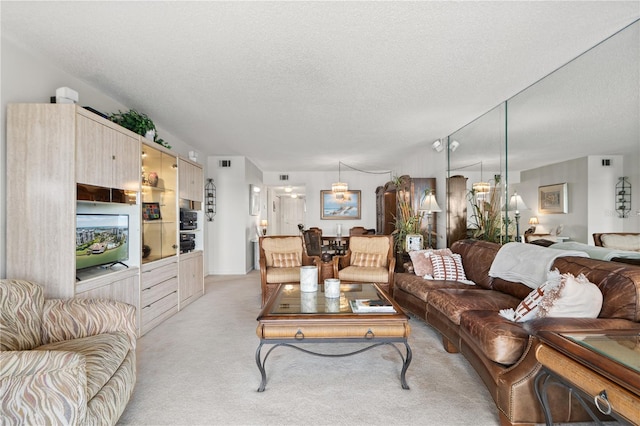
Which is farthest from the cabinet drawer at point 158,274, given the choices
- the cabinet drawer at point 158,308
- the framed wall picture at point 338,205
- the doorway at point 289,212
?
the doorway at point 289,212

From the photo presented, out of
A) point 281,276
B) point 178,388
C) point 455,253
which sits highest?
point 455,253

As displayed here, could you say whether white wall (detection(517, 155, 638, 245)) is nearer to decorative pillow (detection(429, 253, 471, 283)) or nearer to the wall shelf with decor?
the wall shelf with decor

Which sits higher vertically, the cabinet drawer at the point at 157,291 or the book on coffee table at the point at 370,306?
the book on coffee table at the point at 370,306

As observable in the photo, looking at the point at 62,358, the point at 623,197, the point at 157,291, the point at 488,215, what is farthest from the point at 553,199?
the point at 157,291

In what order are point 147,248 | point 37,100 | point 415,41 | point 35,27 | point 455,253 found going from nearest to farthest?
1. point 35,27
2. point 415,41
3. point 37,100
4. point 147,248
5. point 455,253

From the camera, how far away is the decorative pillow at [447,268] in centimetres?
353

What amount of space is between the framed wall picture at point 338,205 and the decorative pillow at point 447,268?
5.19m

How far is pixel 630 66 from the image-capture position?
2279mm

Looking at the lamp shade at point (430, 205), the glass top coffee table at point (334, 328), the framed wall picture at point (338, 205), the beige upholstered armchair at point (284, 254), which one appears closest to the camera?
the glass top coffee table at point (334, 328)

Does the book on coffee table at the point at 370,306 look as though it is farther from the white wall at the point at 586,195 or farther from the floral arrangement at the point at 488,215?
the floral arrangement at the point at 488,215

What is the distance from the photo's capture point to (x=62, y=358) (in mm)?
1380

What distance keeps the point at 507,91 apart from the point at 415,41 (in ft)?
5.34

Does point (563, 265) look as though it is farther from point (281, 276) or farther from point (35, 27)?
point (35, 27)

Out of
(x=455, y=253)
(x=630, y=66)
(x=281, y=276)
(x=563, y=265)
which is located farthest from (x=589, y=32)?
(x=281, y=276)
